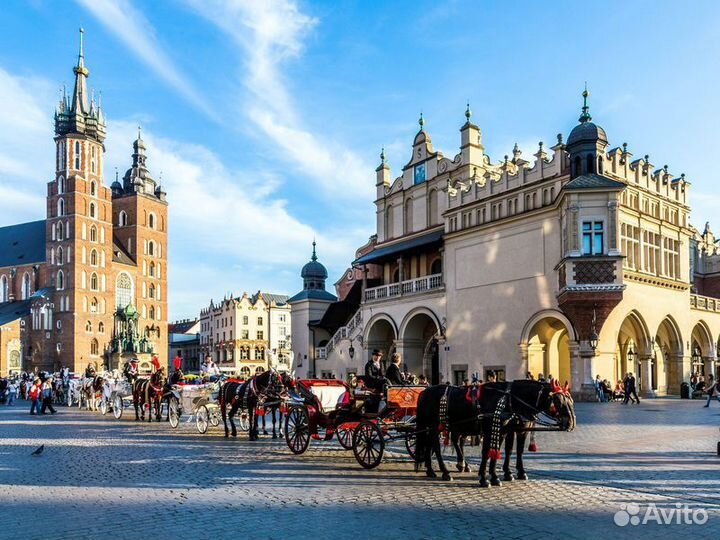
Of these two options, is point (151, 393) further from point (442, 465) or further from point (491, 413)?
point (491, 413)

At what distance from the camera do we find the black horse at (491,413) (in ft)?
34.2

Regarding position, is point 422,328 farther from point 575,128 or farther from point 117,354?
point 117,354

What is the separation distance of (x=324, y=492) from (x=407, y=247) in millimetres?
31329

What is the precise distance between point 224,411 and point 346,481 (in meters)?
8.47

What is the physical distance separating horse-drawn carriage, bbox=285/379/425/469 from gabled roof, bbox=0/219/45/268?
9545 cm

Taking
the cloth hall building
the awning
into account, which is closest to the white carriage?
the cloth hall building

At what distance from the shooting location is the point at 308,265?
54.0 m

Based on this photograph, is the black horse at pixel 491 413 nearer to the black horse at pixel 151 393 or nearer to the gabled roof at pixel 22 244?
the black horse at pixel 151 393

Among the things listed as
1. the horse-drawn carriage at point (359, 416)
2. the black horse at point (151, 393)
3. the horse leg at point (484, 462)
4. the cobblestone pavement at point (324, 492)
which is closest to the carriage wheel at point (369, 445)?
the horse-drawn carriage at point (359, 416)

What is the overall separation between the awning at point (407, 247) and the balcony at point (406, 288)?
1.91 meters

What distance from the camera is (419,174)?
1663 inches

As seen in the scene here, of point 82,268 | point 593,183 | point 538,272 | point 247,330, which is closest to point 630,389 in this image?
point 538,272

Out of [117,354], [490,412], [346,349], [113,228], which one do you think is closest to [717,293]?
[346,349]

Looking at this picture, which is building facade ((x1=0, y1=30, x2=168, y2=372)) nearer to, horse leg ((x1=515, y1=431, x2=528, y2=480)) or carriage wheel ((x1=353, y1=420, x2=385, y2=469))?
carriage wheel ((x1=353, y1=420, x2=385, y2=469))
